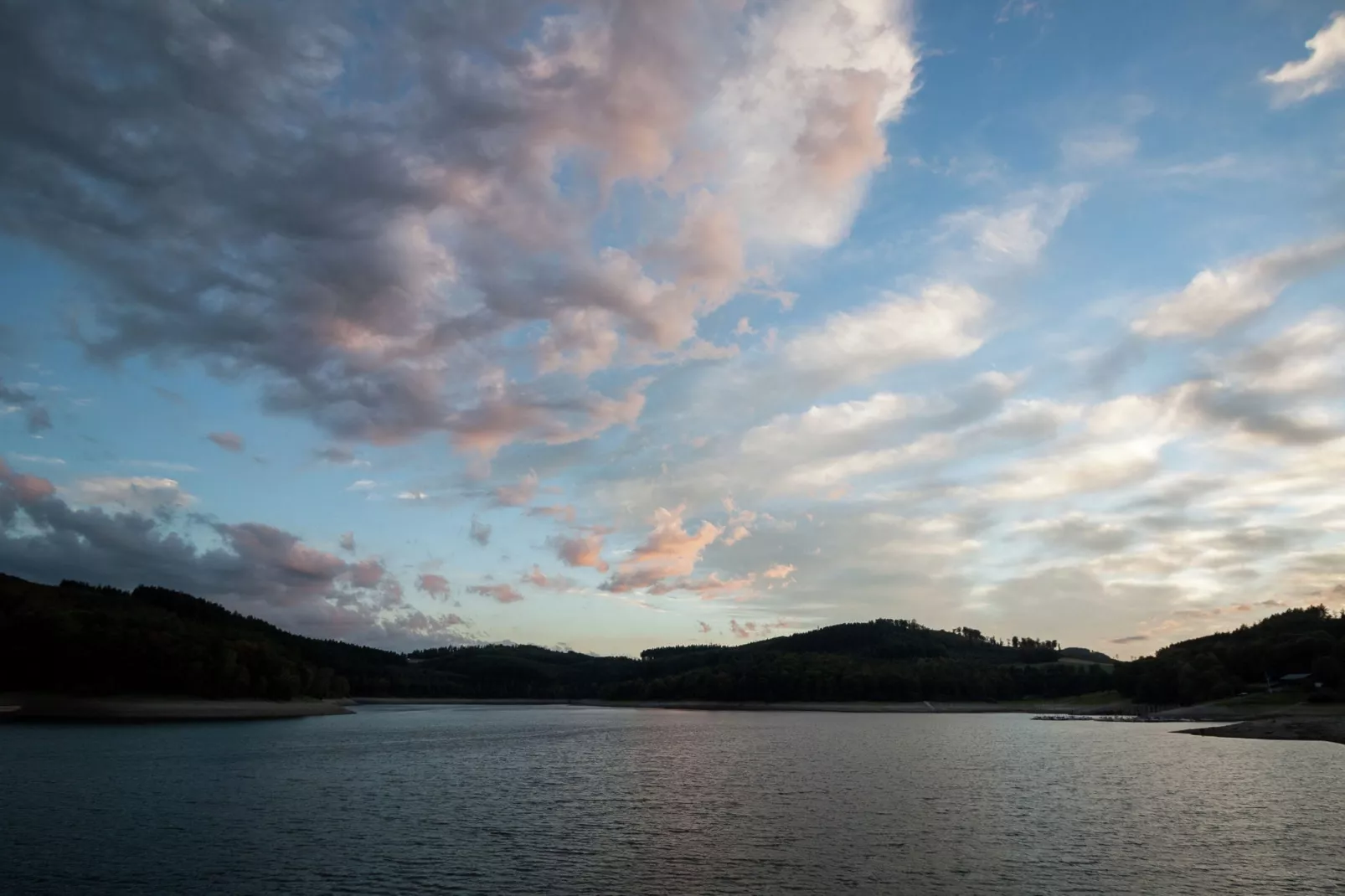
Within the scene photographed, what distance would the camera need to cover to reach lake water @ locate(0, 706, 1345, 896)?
134 feet

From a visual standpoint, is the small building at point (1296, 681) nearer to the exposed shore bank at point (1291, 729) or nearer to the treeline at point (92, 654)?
the exposed shore bank at point (1291, 729)

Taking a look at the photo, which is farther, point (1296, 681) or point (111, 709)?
point (1296, 681)

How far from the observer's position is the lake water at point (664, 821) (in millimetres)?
40875

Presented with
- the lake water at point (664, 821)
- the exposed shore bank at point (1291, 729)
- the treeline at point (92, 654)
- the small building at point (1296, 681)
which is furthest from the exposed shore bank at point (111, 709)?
the small building at point (1296, 681)

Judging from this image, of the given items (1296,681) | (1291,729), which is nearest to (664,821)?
(1291,729)

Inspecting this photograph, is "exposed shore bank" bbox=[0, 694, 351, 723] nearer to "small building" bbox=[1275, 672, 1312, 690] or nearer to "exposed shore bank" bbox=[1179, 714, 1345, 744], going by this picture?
"exposed shore bank" bbox=[1179, 714, 1345, 744]

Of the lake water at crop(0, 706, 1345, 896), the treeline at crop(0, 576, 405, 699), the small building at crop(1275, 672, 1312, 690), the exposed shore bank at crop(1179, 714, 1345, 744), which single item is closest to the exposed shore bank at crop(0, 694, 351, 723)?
the treeline at crop(0, 576, 405, 699)

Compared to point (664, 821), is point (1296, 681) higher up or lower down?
higher up

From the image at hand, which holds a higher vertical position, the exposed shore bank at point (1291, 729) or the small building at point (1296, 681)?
the small building at point (1296, 681)

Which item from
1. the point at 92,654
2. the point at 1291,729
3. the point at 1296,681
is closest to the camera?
the point at 1291,729

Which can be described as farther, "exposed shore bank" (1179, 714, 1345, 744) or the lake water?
"exposed shore bank" (1179, 714, 1345, 744)

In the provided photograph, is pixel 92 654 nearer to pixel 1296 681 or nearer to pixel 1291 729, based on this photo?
pixel 1291 729

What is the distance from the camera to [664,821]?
5841 centimetres

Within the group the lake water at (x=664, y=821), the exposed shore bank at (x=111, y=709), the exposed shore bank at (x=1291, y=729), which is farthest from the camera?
the exposed shore bank at (x=111, y=709)
